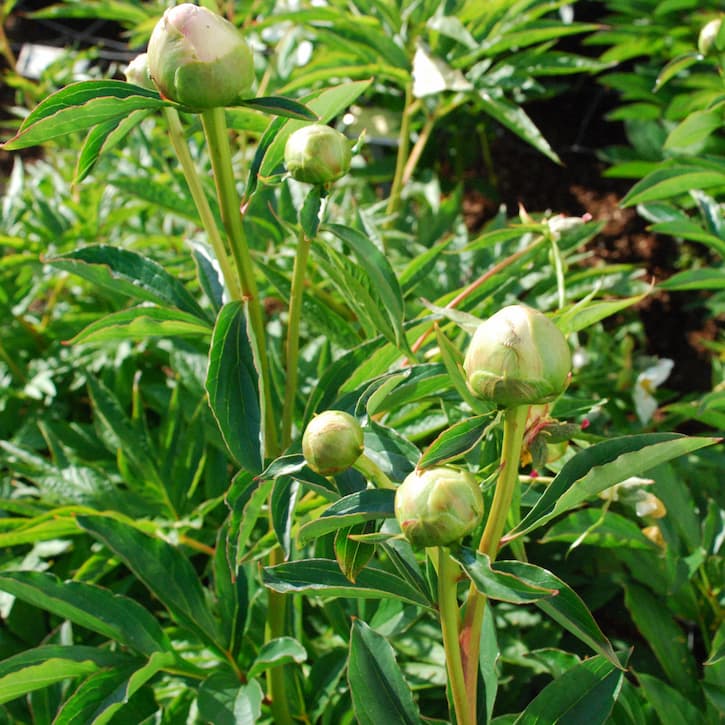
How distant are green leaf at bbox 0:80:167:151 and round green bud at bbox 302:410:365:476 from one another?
0.20 metres

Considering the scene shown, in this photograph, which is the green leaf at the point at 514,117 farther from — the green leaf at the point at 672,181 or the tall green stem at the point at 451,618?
the tall green stem at the point at 451,618

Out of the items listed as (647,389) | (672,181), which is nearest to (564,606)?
(672,181)

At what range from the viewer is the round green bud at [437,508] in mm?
359

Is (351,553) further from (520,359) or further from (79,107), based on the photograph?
(79,107)

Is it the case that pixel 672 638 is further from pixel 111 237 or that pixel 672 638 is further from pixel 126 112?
pixel 111 237

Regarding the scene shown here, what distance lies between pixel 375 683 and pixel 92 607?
0.28 meters

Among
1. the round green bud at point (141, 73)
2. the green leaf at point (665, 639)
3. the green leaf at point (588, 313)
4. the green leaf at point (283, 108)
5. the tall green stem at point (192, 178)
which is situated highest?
the round green bud at point (141, 73)

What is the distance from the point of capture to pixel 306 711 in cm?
75

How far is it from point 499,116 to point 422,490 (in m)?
0.78

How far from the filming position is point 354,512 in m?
0.41

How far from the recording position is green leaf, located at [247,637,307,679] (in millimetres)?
589

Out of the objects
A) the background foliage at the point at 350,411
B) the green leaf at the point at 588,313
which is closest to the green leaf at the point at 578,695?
the background foliage at the point at 350,411

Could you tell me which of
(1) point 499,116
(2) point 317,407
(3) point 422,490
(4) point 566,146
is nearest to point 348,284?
(2) point 317,407

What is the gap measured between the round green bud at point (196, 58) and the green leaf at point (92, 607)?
0.41 m
